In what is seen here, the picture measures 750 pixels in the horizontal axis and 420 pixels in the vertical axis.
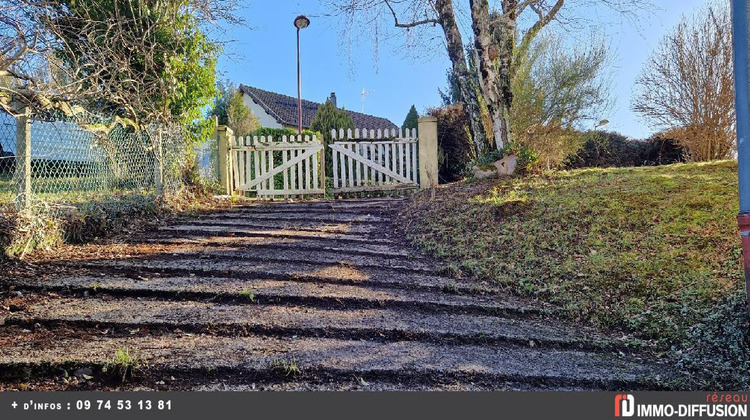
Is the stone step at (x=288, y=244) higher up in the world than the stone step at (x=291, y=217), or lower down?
lower down

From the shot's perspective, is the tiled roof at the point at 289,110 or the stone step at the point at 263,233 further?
the tiled roof at the point at 289,110

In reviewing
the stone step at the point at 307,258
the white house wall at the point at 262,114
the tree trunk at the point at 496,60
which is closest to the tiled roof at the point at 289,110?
the white house wall at the point at 262,114

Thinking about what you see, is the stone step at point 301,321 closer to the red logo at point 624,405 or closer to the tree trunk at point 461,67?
the red logo at point 624,405

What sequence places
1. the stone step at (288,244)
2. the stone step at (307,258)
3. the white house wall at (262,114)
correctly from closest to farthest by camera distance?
the stone step at (307,258)
the stone step at (288,244)
the white house wall at (262,114)

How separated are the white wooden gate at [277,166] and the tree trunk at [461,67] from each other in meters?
3.44

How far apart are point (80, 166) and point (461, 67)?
6.86 meters

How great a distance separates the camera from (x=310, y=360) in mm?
2752

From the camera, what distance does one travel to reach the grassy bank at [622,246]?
3.61 m

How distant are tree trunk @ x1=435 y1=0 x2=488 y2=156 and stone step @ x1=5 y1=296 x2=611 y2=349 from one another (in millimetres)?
5929

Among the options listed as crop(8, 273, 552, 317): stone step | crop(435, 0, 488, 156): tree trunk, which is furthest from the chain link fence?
crop(435, 0, 488, 156): tree trunk

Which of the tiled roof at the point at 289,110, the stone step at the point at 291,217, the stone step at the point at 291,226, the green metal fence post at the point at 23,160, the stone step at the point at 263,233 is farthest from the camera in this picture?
the tiled roof at the point at 289,110

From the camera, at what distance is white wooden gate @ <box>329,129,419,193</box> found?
10477 mm

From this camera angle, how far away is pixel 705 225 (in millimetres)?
4754

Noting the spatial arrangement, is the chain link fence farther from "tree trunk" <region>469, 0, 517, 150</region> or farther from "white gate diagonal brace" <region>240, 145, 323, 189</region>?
"tree trunk" <region>469, 0, 517, 150</region>
